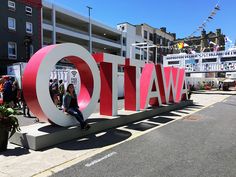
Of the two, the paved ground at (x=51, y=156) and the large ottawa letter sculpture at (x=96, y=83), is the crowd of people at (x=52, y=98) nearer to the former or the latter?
the large ottawa letter sculpture at (x=96, y=83)

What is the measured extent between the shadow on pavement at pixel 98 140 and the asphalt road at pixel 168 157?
0.13m

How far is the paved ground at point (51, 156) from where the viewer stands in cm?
521

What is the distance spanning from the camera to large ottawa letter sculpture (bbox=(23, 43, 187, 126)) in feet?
23.9

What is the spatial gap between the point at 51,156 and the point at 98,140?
5.81 feet

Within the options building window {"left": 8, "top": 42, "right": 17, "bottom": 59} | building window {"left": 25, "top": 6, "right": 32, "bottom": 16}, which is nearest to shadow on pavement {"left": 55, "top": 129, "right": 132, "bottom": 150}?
building window {"left": 8, "top": 42, "right": 17, "bottom": 59}

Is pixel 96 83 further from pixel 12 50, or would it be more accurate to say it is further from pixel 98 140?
pixel 12 50

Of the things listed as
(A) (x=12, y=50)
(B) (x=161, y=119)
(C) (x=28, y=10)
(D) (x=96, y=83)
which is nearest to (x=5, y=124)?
(D) (x=96, y=83)

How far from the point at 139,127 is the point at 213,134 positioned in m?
2.48

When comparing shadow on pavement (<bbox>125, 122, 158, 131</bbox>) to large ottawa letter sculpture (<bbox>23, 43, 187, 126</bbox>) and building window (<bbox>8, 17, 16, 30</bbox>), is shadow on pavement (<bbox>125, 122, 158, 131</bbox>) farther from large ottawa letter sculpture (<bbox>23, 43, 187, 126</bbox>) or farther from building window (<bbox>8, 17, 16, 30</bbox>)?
building window (<bbox>8, 17, 16, 30</bbox>)

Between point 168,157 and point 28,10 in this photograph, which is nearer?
point 168,157

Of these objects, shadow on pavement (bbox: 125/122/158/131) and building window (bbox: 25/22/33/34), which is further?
building window (bbox: 25/22/33/34)

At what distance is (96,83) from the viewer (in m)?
9.17

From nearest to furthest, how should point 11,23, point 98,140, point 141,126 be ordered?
point 98,140
point 141,126
point 11,23

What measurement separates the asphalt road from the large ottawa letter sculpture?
5.18 ft
